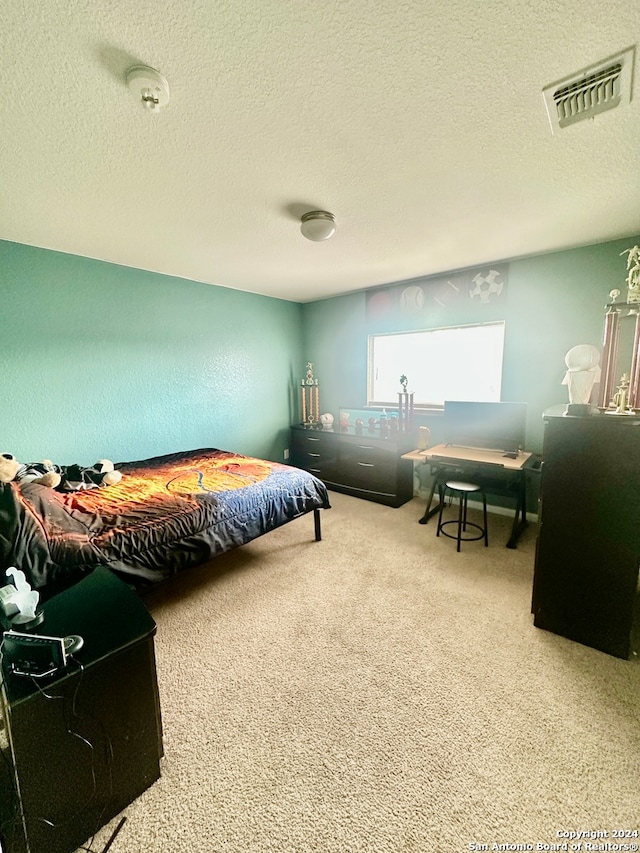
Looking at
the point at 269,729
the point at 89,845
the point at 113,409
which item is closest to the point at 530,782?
the point at 269,729

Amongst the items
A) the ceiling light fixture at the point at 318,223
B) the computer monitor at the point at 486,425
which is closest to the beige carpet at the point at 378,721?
the computer monitor at the point at 486,425

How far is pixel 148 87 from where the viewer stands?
111 centimetres

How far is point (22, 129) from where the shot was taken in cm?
131

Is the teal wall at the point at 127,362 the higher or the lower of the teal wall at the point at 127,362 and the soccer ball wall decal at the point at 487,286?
the lower

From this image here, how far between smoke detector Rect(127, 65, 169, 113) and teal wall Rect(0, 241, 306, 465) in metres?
2.06

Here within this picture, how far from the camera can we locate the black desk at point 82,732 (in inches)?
35.3

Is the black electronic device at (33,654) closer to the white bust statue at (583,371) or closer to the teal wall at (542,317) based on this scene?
the white bust statue at (583,371)

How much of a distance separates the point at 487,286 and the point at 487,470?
1739 mm

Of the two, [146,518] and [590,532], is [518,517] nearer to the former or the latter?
[590,532]

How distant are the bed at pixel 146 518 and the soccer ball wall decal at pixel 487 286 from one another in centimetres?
238

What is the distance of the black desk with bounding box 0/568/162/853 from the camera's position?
0.90m

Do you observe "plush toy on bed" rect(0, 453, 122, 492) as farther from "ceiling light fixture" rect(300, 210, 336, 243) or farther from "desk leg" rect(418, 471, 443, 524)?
"desk leg" rect(418, 471, 443, 524)

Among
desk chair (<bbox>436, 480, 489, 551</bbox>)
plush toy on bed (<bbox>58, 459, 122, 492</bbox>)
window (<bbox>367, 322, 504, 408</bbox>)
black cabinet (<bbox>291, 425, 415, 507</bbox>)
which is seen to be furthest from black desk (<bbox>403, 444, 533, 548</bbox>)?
plush toy on bed (<bbox>58, 459, 122, 492</bbox>)

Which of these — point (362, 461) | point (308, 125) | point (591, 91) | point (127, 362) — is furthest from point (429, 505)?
point (127, 362)
